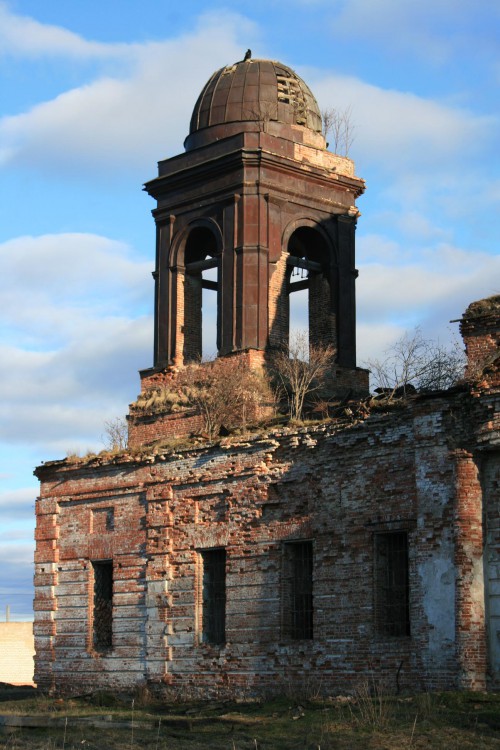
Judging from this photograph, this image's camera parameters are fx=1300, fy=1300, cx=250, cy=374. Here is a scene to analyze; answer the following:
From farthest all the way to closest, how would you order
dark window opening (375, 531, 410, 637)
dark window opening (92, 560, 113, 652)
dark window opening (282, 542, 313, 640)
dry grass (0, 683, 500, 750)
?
dark window opening (92, 560, 113, 652) < dark window opening (282, 542, 313, 640) < dark window opening (375, 531, 410, 637) < dry grass (0, 683, 500, 750)

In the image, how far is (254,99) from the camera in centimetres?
2884

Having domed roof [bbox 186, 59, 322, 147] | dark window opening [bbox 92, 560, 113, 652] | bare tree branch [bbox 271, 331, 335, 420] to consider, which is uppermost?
domed roof [bbox 186, 59, 322, 147]

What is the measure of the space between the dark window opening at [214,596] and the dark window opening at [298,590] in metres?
1.70

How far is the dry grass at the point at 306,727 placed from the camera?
14.2 metres

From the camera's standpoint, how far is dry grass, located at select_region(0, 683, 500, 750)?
1421 centimetres

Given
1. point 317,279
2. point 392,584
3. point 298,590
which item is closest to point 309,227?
point 317,279

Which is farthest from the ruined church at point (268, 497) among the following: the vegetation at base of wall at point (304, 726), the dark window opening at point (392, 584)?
the vegetation at base of wall at point (304, 726)

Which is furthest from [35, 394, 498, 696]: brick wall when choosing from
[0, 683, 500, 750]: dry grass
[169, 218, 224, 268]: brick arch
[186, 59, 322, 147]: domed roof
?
[186, 59, 322, 147]: domed roof

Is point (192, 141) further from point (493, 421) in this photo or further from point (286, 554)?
point (493, 421)

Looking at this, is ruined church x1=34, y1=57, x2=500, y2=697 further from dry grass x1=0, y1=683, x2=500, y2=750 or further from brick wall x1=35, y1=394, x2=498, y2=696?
dry grass x1=0, y1=683, x2=500, y2=750

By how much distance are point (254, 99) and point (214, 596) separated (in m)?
12.0

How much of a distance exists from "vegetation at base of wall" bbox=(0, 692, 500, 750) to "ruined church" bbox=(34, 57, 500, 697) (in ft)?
3.55

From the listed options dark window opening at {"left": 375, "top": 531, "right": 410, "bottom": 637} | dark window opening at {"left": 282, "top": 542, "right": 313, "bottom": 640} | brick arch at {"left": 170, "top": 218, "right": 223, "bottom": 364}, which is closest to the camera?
dark window opening at {"left": 375, "top": 531, "right": 410, "bottom": 637}

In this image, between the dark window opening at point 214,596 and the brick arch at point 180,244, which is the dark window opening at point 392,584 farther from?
the brick arch at point 180,244
